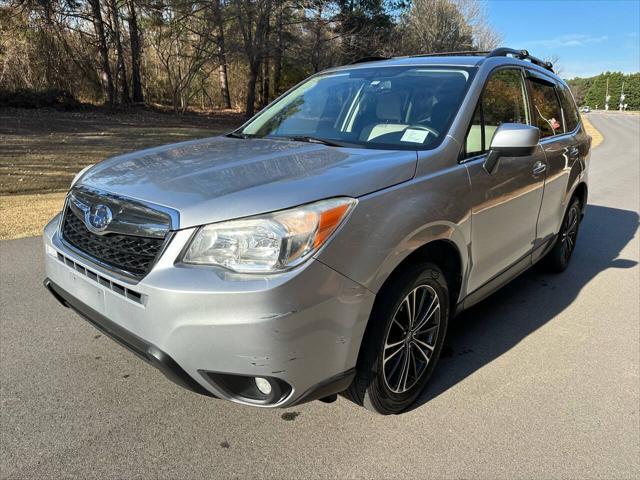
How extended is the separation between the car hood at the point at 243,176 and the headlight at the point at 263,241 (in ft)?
0.16

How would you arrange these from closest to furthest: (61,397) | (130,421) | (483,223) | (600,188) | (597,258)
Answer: (130,421), (61,397), (483,223), (597,258), (600,188)

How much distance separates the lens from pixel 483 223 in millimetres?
3113

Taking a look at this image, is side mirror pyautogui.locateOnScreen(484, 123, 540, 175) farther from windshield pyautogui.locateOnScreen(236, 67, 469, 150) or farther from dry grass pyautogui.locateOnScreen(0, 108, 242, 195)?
dry grass pyautogui.locateOnScreen(0, 108, 242, 195)

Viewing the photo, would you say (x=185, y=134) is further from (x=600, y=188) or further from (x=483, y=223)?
(x=483, y=223)

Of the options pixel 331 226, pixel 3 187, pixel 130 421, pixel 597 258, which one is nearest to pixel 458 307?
pixel 331 226

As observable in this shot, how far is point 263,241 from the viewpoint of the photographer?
A: 2.10 meters

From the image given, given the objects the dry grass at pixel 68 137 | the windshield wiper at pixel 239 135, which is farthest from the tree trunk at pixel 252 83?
the windshield wiper at pixel 239 135

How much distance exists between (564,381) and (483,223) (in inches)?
44.4

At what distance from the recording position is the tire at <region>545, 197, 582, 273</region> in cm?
500

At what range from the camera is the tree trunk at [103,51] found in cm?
2433

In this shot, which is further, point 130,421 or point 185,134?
point 185,134

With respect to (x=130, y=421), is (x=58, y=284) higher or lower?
higher

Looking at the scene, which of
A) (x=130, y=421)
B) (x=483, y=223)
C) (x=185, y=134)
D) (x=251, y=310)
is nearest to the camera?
(x=251, y=310)

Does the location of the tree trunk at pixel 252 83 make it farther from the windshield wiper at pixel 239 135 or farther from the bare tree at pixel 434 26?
the windshield wiper at pixel 239 135
